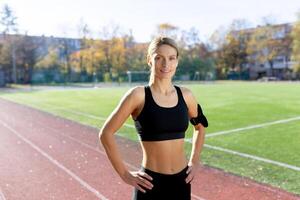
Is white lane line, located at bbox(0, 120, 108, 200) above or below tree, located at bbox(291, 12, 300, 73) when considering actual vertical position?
below

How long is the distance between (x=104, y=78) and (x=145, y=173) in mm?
60447

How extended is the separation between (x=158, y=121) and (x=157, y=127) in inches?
1.6

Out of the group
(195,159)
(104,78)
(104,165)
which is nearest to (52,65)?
(104,78)

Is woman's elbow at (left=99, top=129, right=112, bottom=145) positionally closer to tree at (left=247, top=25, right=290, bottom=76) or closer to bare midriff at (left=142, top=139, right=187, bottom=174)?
bare midriff at (left=142, top=139, right=187, bottom=174)

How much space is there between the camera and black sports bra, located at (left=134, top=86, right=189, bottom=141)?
2391 mm

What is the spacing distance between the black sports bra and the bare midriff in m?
0.04

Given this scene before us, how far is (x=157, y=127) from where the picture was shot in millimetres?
2391

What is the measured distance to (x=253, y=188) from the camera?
5594 millimetres

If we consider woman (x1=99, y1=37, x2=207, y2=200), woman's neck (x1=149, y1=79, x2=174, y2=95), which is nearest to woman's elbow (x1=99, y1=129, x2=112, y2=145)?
woman (x1=99, y1=37, x2=207, y2=200)

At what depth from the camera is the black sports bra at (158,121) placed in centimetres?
239

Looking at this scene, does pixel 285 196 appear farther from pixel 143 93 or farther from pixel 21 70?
pixel 21 70

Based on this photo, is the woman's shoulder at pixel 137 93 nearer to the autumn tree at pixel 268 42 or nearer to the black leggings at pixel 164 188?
the black leggings at pixel 164 188

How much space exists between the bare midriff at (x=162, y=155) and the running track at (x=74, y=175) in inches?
115

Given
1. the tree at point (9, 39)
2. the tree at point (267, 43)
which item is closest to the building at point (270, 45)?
the tree at point (267, 43)
